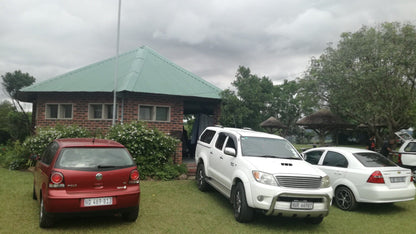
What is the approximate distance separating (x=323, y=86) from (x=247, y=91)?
429cm

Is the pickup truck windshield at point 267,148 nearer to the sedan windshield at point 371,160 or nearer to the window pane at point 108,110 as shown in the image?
the sedan windshield at point 371,160

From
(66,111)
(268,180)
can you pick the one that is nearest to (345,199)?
(268,180)

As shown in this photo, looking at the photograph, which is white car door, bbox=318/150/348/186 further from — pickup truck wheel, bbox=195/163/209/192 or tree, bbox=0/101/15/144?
tree, bbox=0/101/15/144

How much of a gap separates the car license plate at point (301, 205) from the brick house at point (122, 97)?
305 inches

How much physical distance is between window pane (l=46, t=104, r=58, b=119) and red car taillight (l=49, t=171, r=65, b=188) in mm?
10162

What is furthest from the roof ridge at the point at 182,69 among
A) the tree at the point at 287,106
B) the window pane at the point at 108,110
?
the tree at the point at 287,106

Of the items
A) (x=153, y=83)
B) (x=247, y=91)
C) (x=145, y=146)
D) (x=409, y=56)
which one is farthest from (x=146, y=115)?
(x=409, y=56)

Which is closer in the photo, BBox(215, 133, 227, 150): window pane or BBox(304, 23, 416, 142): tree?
BBox(215, 133, 227, 150): window pane

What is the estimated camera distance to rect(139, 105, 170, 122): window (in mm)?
12984

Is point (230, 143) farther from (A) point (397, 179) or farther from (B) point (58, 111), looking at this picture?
(B) point (58, 111)

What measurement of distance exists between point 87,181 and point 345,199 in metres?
6.07

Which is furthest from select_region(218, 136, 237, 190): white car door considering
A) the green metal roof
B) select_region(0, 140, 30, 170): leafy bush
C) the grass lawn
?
select_region(0, 140, 30, 170): leafy bush

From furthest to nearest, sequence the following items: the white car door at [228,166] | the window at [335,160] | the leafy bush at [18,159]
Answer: the leafy bush at [18,159] → the window at [335,160] → the white car door at [228,166]

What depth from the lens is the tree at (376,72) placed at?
12.6 metres
